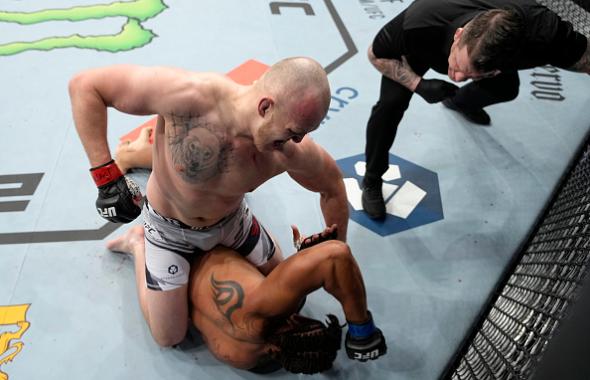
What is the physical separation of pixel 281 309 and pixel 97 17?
3.65m

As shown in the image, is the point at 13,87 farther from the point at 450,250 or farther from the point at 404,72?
the point at 450,250

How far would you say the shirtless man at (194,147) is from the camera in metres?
1.62

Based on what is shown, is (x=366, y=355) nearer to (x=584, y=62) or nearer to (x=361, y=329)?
(x=361, y=329)

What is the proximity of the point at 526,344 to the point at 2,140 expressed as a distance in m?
3.31

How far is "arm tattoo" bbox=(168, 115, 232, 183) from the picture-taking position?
1772 mm

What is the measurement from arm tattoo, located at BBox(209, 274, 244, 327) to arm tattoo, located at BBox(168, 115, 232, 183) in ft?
1.74

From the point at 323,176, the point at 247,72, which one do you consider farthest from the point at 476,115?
the point at 323,176

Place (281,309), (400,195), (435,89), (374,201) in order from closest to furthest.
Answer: (281,309) → (435,89) → (374,201) → (400,195)

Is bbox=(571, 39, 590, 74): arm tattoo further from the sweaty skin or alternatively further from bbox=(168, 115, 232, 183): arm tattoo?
bbox=(168, 115, 232, 183): arm tattoo

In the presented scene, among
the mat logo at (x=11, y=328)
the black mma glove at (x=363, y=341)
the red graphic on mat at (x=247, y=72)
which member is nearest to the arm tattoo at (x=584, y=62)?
the black mma glove at (x=363, y=341)

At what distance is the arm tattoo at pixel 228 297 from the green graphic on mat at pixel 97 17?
2.68m

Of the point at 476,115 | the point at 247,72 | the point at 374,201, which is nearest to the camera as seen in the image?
the point at 374,201

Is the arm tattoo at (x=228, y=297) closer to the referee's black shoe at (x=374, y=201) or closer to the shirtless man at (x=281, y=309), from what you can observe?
the shirtless man at (x=281, y=309)

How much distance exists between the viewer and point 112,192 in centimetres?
196
